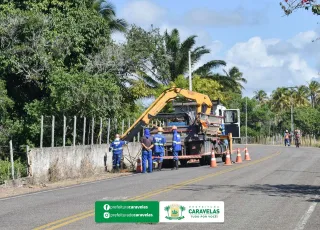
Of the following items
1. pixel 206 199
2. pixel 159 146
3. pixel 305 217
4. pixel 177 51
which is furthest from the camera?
pixel 177 51

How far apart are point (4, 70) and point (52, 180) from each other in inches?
408

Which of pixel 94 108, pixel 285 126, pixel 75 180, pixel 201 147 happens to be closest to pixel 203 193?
pixel 75 180

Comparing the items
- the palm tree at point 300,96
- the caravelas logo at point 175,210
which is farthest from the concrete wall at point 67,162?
the palm tree at point 300,96

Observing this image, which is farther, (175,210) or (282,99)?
(282,99)

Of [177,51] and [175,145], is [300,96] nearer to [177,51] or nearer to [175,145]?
[177,51]

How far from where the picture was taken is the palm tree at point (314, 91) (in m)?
112

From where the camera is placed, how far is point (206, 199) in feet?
49.5

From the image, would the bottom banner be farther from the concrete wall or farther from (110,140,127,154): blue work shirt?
(110,140,127,154): blue work shirt

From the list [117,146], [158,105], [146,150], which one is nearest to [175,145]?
[146,150]

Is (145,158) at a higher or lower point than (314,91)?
lower

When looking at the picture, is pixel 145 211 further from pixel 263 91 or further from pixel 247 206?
pixel 263 91

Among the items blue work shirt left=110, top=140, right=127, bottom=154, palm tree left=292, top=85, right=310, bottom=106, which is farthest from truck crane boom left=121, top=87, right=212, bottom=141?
palm tree left=292, top=85, right=310, bottom=106

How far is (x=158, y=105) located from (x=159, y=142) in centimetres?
329

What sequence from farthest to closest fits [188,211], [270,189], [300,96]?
[300,96] → [270,189] → [188,211]
